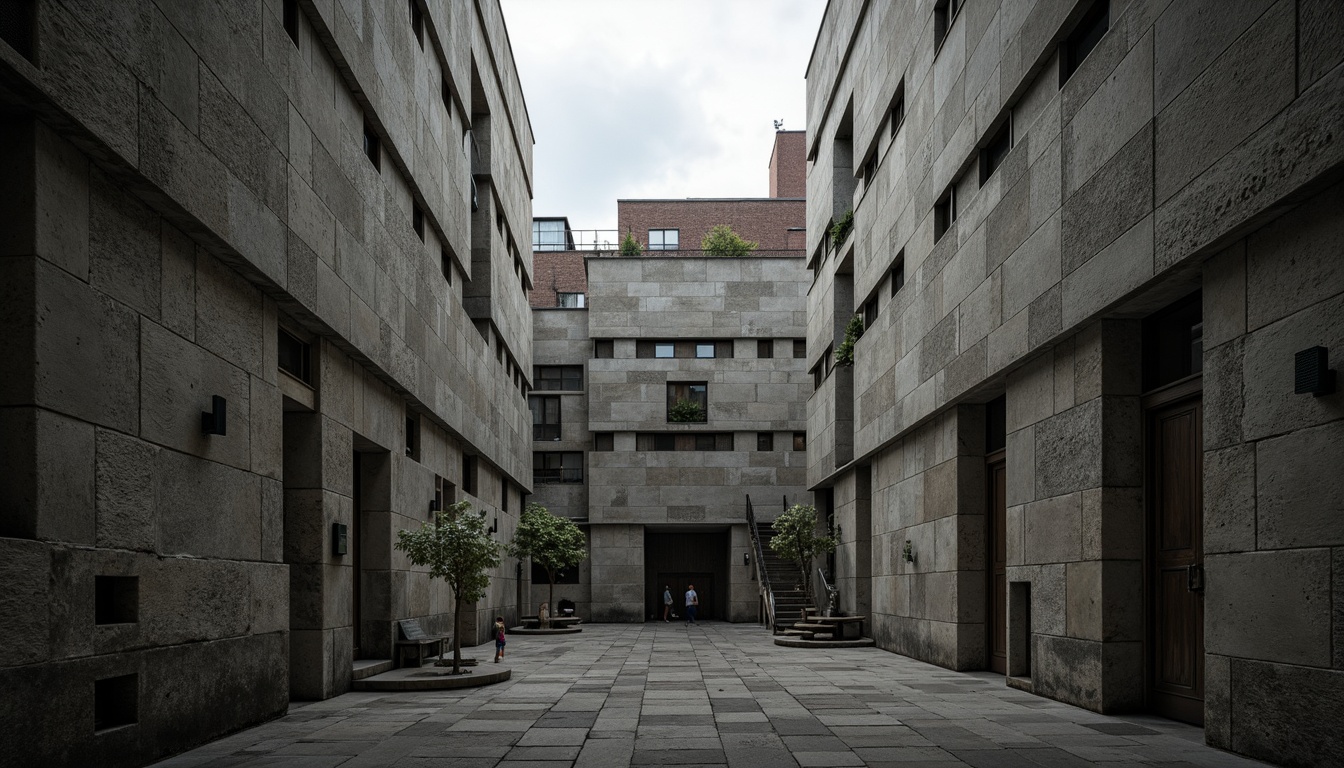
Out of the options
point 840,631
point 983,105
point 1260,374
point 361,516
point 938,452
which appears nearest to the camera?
point 1260,374

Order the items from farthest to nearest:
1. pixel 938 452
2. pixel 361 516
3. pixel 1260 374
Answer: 1. pixel 938 452
2. pixel 361 516
3. pixel 1260 374

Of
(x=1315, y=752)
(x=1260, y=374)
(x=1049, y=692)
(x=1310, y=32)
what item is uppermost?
(x=1310, y=32)

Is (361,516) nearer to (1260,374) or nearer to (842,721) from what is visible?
(842,721)

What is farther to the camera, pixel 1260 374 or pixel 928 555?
pixel 928 555

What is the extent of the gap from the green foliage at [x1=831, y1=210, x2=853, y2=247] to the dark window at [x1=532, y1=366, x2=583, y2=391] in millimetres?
18288

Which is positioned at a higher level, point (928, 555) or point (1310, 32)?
point (1310, 32)

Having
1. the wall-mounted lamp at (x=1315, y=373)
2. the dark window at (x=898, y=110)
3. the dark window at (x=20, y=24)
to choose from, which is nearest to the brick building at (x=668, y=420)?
the dark window at (x=898, y=110)

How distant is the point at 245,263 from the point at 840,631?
1915cm

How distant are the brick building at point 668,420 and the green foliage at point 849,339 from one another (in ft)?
46.4

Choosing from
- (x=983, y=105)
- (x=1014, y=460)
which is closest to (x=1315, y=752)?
(x=1014, y=460)

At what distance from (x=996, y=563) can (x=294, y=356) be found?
467 inches

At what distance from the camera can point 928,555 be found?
20.5 meters

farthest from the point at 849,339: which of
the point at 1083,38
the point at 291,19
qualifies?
the point at 291,19

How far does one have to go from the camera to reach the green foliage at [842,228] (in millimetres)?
28359
